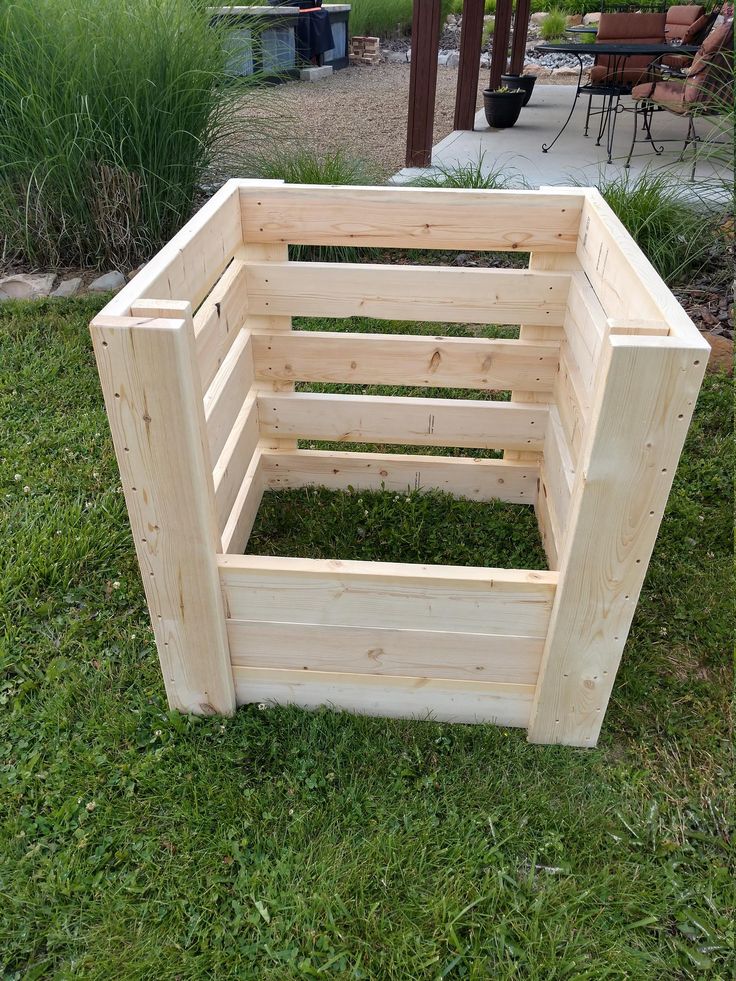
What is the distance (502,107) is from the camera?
805cm

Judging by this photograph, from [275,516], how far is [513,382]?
0.95 metres

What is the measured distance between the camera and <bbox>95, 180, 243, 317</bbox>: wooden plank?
5.23ft

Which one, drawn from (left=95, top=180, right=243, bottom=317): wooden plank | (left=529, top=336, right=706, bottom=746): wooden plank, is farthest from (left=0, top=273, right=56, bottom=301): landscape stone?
(left=529, top=336, right=706, bottom=746): wooden plank

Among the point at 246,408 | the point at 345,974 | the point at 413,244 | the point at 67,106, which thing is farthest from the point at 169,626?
the point at 67,106

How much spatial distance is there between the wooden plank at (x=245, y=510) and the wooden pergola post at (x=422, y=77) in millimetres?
4171

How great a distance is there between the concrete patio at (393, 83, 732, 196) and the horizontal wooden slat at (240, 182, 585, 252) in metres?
2.75

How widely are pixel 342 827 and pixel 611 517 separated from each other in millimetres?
937

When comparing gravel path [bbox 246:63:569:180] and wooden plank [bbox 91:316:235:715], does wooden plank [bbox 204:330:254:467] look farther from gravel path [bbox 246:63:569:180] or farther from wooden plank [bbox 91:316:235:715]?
gravel path [bbox 246:63:569:180]

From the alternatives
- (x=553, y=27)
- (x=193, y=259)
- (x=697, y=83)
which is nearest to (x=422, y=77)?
(x=697, y=83)

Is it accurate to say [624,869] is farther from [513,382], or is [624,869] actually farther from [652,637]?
[513,382]

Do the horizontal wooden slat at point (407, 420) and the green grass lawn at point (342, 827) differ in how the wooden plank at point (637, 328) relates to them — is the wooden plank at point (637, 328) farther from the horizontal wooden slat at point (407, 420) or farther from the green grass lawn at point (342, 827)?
the horizontal wooden slat at point (407, 420)

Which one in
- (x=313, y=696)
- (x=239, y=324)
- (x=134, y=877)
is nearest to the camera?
(x=134, y=877)

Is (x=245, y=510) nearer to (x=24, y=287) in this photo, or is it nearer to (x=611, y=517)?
(x=611, y=517)

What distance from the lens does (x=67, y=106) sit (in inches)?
159
